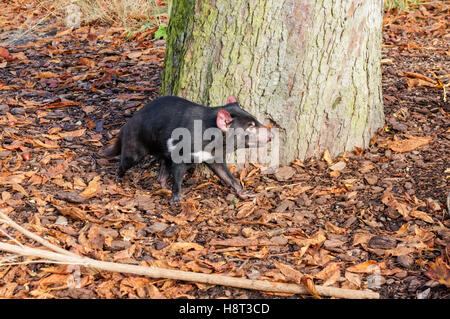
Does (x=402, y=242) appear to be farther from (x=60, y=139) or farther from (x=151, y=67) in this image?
(x=151, y=67)

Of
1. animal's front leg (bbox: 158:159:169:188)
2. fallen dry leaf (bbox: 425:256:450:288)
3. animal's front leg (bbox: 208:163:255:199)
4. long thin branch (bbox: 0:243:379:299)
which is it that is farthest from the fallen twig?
animal's front leg (bbox: 158:159:169:188)

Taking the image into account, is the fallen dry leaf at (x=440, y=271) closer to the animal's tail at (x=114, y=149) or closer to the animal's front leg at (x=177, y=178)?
the animal's front leg at (x=177, y=178)

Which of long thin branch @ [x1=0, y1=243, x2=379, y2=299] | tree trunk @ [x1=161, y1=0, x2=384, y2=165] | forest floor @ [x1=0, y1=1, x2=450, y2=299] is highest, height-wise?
tree trunk @ [x1=161, y1=0, x2=384, y2=165]

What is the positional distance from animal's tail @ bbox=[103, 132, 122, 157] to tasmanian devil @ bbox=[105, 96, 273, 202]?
263 millimetres

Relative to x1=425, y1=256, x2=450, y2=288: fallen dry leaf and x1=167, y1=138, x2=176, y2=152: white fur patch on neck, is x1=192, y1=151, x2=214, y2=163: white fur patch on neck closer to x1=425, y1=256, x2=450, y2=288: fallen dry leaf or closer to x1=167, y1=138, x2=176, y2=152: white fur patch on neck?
x1=167, y1=138, x2=176, y2=152: white fur patch on neck

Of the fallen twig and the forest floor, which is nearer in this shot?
the fallen twig

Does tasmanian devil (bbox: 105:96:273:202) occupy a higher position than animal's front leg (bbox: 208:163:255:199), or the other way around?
tasmanian devil (bbox: 105:96:273:202)

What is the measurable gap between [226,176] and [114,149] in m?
0.99

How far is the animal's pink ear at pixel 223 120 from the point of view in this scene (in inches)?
150

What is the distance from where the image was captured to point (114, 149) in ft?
14.8

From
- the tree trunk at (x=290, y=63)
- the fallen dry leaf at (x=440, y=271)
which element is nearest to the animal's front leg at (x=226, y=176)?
the tree trunk at (x=290, y=63)

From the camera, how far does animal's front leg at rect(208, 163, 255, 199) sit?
162 inches

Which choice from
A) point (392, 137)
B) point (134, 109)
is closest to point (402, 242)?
point (392, 137)

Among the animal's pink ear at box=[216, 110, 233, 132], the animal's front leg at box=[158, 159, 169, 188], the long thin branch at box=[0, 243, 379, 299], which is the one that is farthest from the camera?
the animal's front leg at box=[158, 159, 169, 188]
